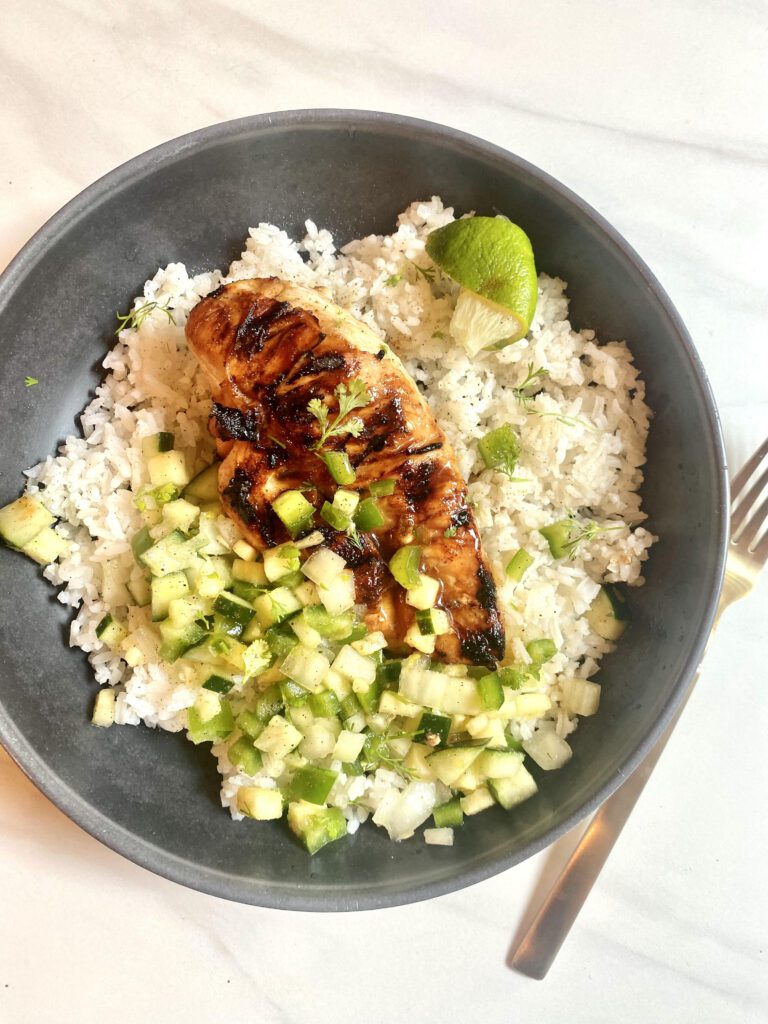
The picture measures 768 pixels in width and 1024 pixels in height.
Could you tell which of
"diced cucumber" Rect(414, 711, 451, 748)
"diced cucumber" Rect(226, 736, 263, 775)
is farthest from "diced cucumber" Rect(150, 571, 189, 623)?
"diced cucumber" Rect(414, 711, 451, 748)

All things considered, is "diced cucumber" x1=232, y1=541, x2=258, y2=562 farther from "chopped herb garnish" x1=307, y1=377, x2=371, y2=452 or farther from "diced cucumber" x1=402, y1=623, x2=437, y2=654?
"diced cucumber" x1=402, y1=623, x2=437, y2=654

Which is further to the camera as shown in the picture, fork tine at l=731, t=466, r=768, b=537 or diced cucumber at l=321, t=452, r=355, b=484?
fork tine at l=731, t=466, r=768, b=537

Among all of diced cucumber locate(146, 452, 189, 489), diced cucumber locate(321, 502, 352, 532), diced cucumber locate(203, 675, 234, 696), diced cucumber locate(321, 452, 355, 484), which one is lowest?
diced cucumber locate(203, 675, 234, 696)

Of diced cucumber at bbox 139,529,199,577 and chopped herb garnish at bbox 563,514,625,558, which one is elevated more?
chopped herb garnish at bbox 563,514,625,558

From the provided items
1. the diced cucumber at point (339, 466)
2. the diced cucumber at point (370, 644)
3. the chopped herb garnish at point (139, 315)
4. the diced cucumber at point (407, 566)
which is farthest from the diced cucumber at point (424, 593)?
the chopped herb garnish at point (139, 315)

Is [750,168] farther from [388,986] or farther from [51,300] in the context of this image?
[388,986]

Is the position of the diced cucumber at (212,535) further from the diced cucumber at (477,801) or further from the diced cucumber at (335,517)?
the diced cucumber at (477,801)
